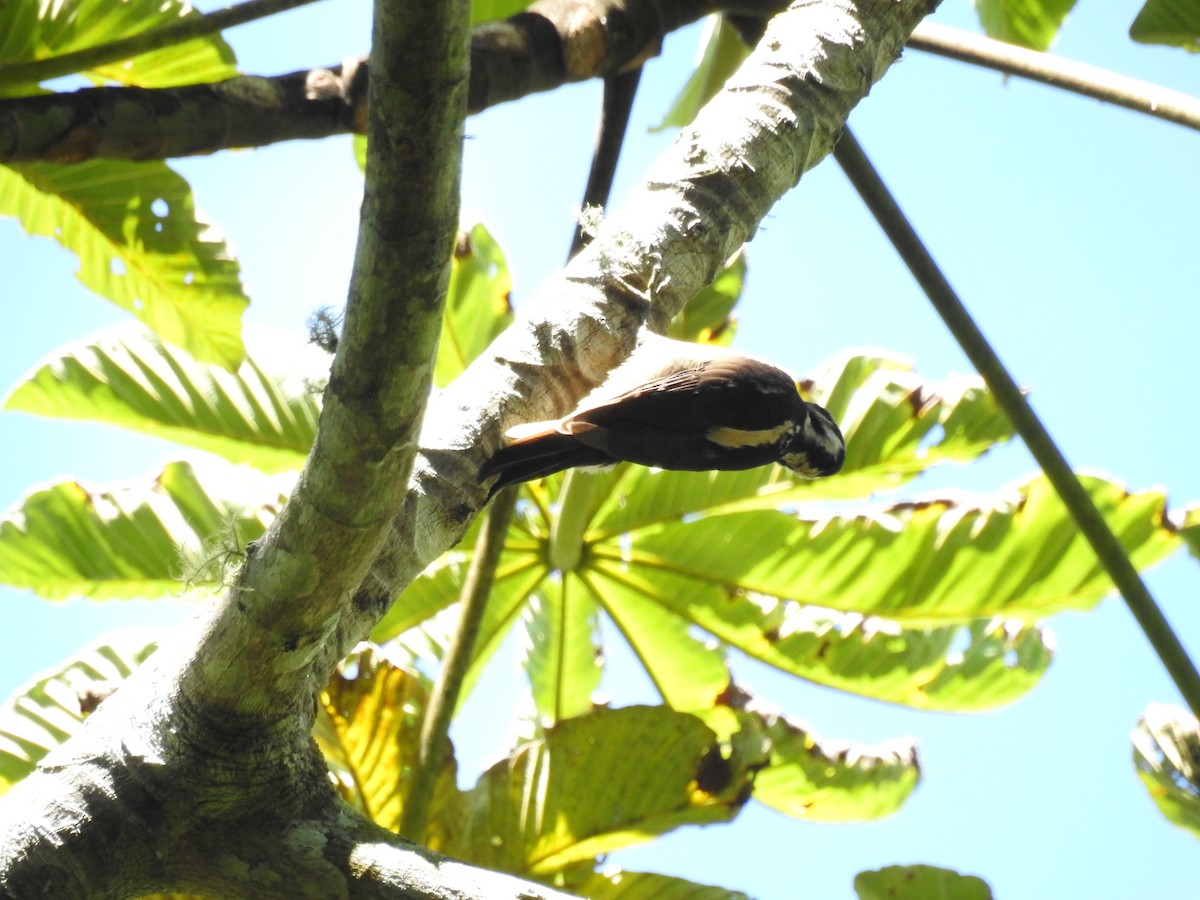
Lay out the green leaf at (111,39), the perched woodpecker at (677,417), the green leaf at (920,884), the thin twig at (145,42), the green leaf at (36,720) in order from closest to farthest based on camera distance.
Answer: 1. the green leaf at (920,884)
2. the perched woodpecker at (677,417)
3. the thin twig at (145,42)
4. the green leaf at (36,720)
5. the green leaf at (111,39)

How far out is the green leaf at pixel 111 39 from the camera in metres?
2.75

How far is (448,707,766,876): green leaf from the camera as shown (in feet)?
8.52

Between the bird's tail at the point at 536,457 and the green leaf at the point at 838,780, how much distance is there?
4.31ft

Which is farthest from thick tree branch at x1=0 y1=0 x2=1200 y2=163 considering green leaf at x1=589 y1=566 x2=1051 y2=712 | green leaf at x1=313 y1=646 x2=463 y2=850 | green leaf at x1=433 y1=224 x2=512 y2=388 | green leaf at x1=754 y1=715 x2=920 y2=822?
green leaf at x1=754 y1=715 x2=920 y2=822

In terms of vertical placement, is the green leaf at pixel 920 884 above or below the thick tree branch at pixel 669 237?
below

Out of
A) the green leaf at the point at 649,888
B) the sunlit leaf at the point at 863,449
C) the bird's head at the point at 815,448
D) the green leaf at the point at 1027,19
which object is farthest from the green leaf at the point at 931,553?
the green leaf at the point at 1027,19

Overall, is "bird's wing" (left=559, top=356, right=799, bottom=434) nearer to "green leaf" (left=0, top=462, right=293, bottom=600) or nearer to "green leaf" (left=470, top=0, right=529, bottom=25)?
"green leaf" (left=0, top=462, right=293, bottom=600)

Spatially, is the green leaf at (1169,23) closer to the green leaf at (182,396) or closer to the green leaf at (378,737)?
the green leaf at (182,396)

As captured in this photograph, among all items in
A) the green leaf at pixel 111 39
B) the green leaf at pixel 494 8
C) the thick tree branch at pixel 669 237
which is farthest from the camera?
the green leaf at pixel 494 8

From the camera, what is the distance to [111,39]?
297cm

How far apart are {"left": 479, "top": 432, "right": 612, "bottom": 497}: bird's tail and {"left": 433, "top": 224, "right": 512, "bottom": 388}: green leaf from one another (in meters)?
1.07

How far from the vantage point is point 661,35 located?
2.72 m

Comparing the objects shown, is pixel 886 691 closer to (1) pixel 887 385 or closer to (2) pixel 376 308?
(1) pixel 887 385

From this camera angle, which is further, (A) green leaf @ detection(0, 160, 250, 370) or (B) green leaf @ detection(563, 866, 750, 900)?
(A) green leaf @ detection(0, 160, 250, 370)
